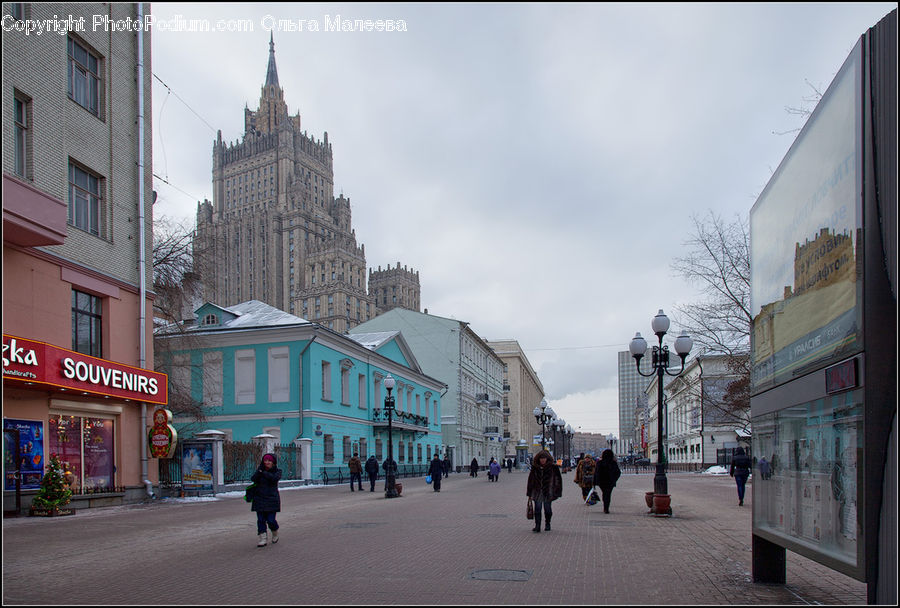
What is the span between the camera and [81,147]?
21703mm

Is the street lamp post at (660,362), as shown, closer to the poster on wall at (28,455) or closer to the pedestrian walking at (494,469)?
the poster on wall at (28,455)

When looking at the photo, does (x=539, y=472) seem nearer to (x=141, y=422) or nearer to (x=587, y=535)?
(x=587, y=535)

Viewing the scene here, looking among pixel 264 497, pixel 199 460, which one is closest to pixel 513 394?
pixel 199 460

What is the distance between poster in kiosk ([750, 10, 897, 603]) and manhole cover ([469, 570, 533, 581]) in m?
2.68

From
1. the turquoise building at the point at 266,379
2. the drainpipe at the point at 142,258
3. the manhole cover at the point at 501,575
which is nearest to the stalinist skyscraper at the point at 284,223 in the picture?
the turquoise building at the point at 266,379

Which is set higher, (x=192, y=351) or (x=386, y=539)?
(x=192, y=351)

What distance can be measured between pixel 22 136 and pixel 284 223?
13608 centimetres

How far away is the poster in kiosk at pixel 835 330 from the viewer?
455 cm

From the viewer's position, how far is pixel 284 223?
152750 millimetres

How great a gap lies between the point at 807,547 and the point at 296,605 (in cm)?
452

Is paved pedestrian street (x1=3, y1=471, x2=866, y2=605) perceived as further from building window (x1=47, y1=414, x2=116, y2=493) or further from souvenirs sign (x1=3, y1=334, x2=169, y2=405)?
souvenirs sign (x1=3, y1=334, x2=169, y2=405)

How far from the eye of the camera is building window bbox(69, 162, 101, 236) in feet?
70.1

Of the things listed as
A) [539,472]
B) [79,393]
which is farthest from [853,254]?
[79,393]

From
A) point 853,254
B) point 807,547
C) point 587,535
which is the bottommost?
point 587,535
